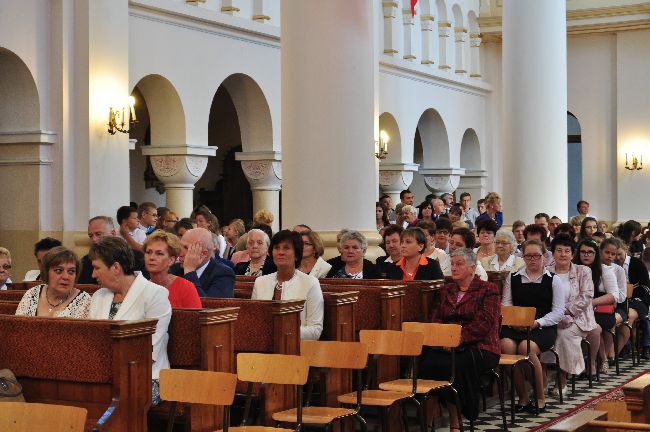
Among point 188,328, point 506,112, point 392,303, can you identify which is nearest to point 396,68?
point 506,112

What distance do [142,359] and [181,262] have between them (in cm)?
308

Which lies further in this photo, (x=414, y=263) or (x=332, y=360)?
(x=414, y=263)

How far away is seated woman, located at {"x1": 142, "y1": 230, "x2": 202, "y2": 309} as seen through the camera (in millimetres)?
7316

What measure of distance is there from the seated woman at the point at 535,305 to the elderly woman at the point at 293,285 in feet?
8.62

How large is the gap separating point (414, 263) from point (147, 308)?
357 centimetres

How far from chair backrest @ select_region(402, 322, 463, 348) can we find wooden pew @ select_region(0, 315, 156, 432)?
103 inches

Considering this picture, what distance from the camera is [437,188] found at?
2445cm

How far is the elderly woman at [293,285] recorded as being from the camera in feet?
26.1

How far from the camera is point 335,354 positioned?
7.23 metres

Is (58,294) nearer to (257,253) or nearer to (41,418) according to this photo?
(41,418)

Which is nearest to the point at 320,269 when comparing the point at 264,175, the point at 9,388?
the point at 9,388

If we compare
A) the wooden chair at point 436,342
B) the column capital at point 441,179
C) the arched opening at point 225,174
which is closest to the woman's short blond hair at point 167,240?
the wooden chair at point 436,342

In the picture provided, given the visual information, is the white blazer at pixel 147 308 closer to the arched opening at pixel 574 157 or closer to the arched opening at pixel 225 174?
the arched opening at pixel 225 174

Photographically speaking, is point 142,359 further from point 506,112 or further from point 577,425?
point 506,112
